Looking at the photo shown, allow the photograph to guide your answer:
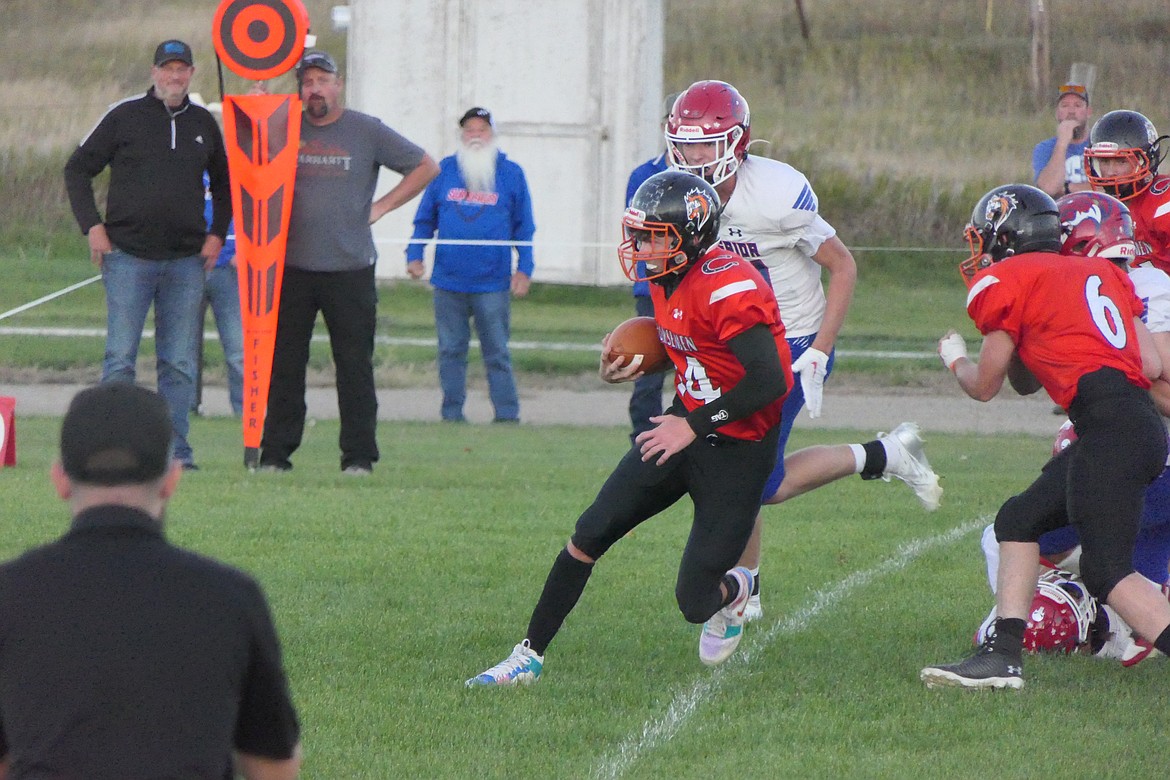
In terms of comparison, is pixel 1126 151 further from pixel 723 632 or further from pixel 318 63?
pixel 318 63

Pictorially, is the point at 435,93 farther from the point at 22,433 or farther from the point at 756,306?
the point at 756,306

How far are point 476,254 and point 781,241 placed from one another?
5567 millimetres

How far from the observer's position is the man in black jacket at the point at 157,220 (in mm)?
8297

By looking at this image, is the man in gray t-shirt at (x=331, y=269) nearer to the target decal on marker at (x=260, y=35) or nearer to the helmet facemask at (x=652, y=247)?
the target decal on marker at (x=260, y=35)

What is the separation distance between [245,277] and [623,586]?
10.5ft

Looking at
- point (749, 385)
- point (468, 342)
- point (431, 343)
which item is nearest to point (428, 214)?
point (468, 342)

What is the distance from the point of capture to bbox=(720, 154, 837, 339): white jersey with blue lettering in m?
5.68

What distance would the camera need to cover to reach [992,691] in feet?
15.6

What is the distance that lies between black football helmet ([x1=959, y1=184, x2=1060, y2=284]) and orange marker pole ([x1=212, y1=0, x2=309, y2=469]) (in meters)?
4.43

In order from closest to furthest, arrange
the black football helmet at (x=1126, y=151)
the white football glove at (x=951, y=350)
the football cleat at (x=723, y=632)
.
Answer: the white football glove at (x=951, y=350) → the football cleat at (x=723, y=632) → the black football helmet at (x=1126, y=151)

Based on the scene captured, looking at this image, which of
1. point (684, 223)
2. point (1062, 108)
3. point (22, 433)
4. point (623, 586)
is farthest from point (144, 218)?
point (1062, 108)

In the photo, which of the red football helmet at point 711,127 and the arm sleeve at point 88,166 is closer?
the red football helmet at point 711,127

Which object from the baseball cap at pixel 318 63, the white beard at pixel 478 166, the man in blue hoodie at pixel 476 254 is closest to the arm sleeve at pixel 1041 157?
the man in blue hoodie at pixel 476 254

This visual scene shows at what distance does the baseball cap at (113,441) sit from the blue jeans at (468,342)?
8.69 m
